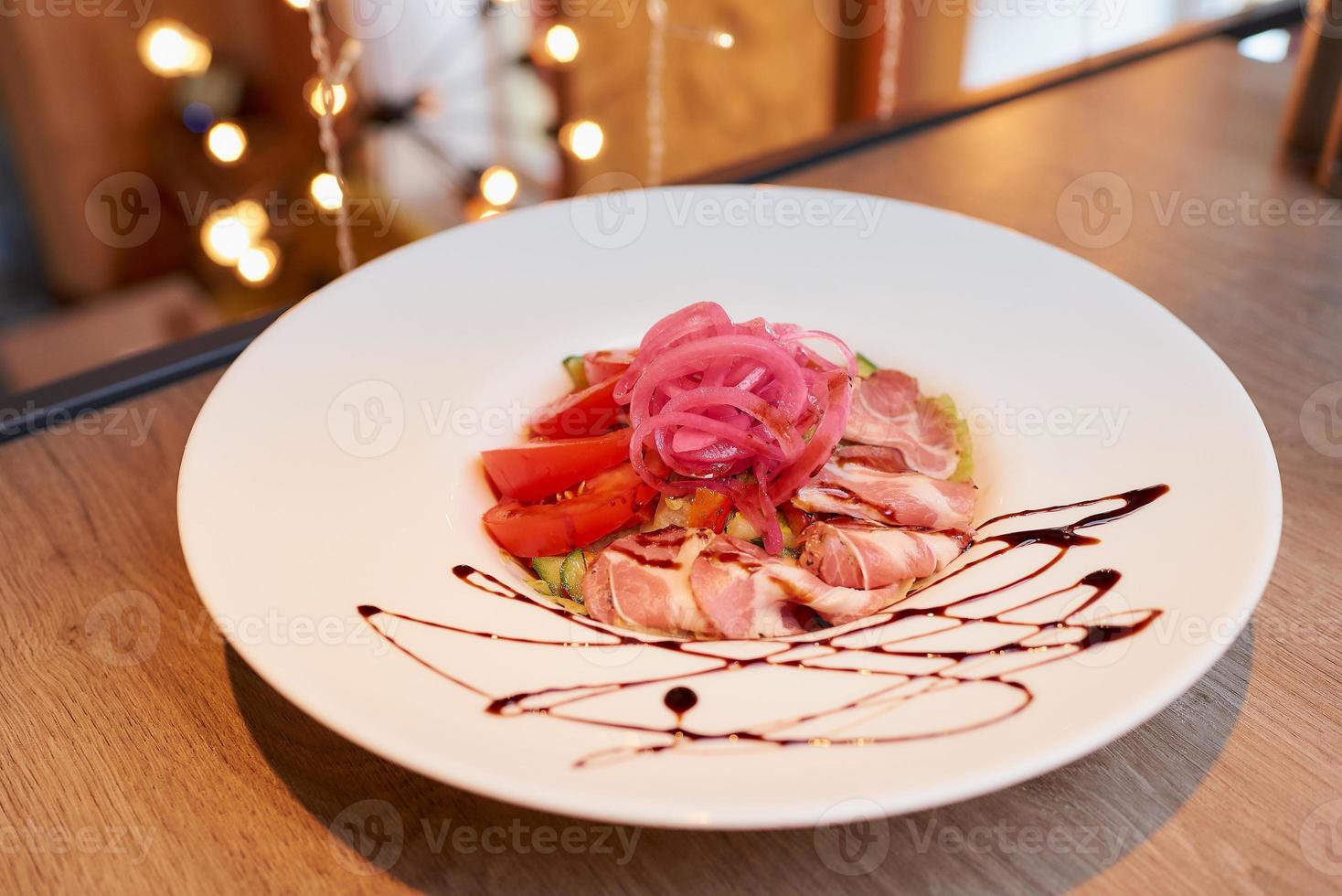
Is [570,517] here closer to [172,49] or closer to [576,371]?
[576,371]

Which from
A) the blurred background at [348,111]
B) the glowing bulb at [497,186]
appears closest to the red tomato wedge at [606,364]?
the glowing bulb at [497,186]

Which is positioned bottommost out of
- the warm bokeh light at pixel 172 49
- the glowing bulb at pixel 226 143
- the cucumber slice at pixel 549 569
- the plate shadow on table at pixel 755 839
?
the glowing bulb at pixel 226 143

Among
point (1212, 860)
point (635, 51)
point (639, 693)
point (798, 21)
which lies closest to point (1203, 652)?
point (1212, 860)

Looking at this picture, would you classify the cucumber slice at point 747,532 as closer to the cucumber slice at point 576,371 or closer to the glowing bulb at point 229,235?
the cucumber slice at point 576,371

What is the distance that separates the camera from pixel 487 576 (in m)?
1.29

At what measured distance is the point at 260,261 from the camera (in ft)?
14.5

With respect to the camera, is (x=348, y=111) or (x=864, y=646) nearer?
(x=864, y=646)

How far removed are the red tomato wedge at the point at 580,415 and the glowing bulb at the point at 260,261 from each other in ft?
10.8

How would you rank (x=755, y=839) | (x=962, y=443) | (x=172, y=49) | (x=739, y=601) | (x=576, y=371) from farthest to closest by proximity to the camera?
(x=172, y=49) → (x=576, y=371) → (x=962, y=443) → (x=739, y=601) → (x=755, y=839)

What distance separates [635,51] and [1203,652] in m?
4.64

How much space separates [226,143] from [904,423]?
4.18 metres

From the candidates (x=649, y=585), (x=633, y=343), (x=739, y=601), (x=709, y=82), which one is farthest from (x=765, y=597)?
(x=709, y=82)

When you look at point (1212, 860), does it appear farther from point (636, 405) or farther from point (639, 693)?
point (636, 405)

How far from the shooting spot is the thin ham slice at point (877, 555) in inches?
52.1
